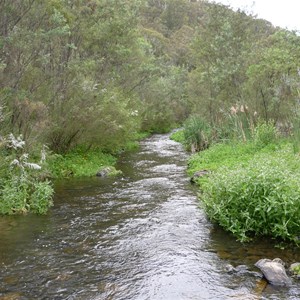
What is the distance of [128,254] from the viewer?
28.3 ft

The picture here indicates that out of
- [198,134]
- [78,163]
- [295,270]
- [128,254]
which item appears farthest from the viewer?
[198,134]

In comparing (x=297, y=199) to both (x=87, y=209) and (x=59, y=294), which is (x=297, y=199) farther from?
(x=87, y=209)

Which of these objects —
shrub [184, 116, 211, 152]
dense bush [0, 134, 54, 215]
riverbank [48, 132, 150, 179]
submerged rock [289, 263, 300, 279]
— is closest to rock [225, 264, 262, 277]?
submerged rock [289, 263, 300, 279]

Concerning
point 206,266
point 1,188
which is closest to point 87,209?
point 1,188

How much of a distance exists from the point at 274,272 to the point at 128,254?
10.2ft

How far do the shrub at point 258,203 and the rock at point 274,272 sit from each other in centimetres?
130

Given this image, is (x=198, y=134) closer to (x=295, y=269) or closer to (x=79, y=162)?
(x=79, y=162)

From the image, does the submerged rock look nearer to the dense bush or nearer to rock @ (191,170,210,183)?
the dense bush

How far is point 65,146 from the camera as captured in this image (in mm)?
21781

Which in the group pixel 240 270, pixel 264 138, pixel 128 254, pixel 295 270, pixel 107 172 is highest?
pixel 264 138

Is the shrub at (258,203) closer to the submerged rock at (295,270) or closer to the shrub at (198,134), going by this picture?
the submerged rock at (295,270)

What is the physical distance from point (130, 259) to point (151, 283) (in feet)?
3.97

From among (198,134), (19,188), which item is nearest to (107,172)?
(19,188)

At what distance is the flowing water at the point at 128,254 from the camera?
22.8 ft
